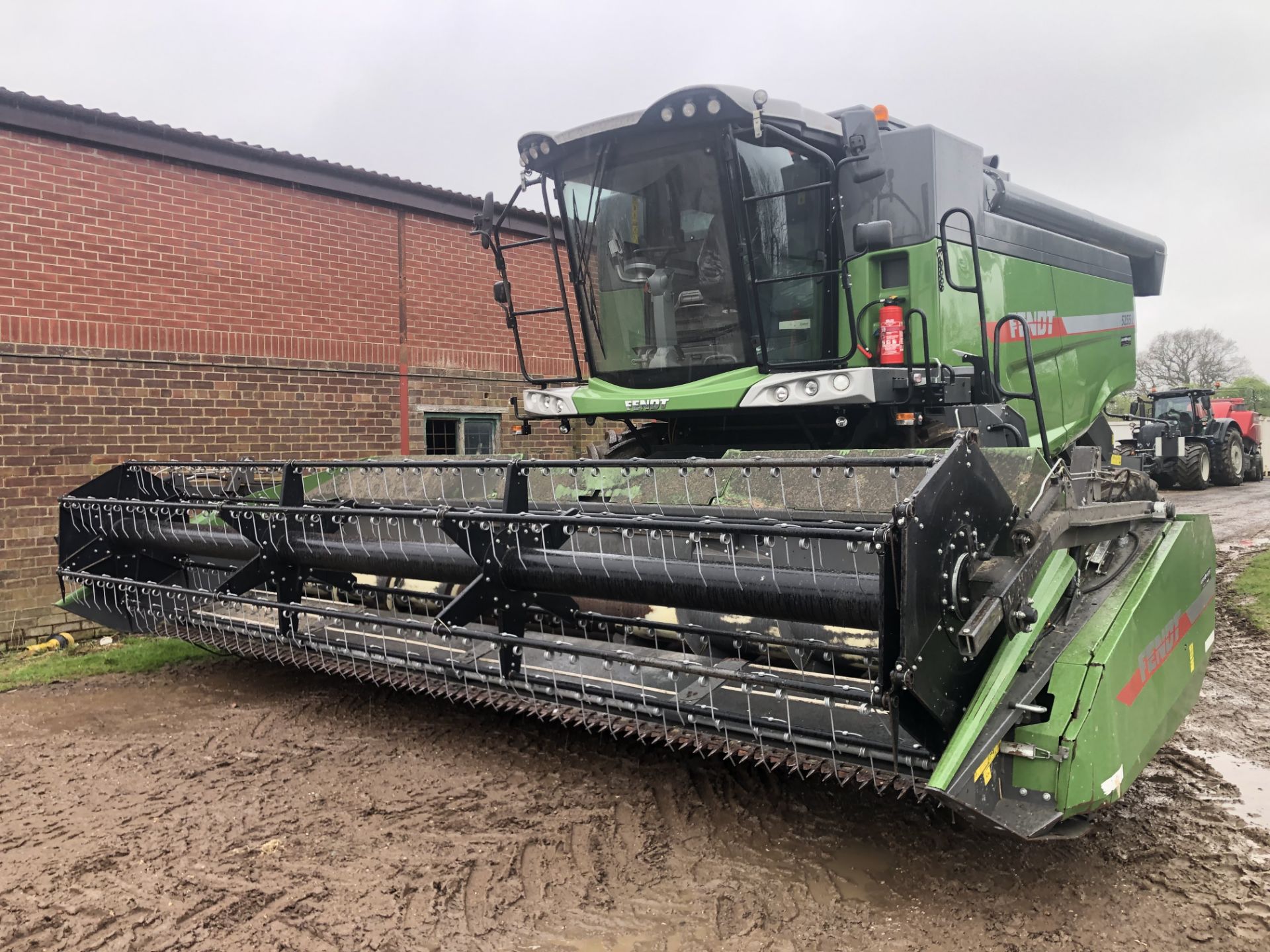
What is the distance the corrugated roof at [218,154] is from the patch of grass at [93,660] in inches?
131

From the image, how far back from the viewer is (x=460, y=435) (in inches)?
327

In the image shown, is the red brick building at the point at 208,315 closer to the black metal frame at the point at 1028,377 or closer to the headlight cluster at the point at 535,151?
the headlight cluster at the point at 535,151

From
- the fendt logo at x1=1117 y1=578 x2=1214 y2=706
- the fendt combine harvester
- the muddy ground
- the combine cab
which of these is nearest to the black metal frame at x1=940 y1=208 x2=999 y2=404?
the fendt combine harvester

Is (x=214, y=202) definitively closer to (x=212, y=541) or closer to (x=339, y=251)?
(x=339, y=251)

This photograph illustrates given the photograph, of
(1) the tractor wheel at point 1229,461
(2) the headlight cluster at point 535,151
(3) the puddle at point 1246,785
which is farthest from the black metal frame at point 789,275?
(1) the tractor wheel at point 1229,461

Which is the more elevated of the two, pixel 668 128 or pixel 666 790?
pixel 668 128

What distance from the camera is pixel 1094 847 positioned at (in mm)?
2824

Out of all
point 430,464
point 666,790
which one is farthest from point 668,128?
point 666,790

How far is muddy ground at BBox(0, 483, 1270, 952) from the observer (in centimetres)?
235

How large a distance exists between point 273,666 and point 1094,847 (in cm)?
401

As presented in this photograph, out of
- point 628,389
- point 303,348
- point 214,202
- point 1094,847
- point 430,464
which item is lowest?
point 1094,847

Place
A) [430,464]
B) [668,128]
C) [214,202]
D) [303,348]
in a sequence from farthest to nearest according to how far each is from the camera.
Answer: [303,348], [214,202], [668,128], [430,464]

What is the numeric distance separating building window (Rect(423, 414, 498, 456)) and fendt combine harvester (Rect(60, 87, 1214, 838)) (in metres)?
2.72

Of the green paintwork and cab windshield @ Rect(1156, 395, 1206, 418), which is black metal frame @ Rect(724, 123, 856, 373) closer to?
the green paintwork
